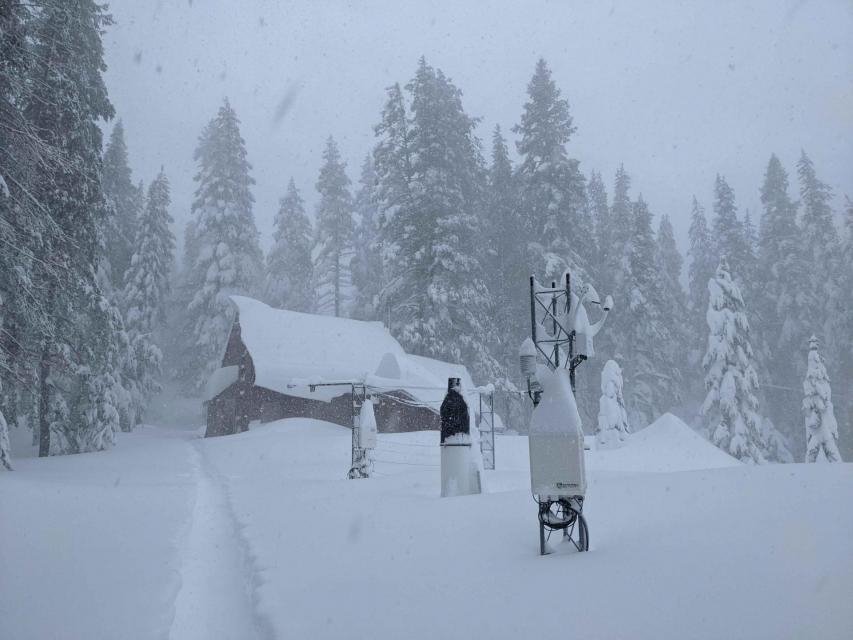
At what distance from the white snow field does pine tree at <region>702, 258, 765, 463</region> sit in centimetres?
2454

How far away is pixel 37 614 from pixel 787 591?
4933 mm

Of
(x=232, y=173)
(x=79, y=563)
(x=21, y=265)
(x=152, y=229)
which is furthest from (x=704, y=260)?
(x=79, y=563)

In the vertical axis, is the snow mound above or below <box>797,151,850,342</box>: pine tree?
below

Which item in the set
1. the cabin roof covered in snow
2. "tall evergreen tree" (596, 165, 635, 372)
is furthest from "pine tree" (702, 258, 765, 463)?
the cabin roof covered in snow

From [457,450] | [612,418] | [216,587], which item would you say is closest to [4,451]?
[457,450]

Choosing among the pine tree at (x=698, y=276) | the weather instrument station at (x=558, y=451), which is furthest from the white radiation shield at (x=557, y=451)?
the pine tree at (x=698, y=276)

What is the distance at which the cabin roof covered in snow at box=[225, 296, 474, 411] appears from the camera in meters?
24.6

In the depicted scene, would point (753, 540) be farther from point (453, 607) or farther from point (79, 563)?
point (79, 563)

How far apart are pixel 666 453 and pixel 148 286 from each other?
3366 centimetres

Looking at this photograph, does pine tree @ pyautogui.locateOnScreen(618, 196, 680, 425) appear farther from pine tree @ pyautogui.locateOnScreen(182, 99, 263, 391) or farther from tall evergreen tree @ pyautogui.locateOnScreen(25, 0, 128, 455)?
tall evergreen tree @ pyautogui.locateOnScreen(25, 0, 128, 455)

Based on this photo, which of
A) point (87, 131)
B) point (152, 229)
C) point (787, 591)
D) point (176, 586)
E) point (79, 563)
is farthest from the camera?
point (152, 229)

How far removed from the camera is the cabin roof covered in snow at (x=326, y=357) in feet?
80.7

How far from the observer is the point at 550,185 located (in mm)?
34875

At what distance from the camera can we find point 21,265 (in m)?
13.1
